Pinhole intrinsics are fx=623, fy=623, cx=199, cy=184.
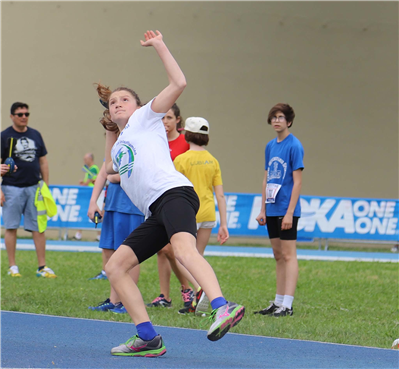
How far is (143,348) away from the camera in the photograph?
13.7 feet

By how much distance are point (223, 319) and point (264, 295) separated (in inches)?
169

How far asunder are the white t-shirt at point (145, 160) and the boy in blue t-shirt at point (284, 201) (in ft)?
→ 8.31

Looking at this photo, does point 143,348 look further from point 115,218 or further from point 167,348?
point 115,218

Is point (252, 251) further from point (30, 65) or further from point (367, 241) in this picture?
point (30, 65)

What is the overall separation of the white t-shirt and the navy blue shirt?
503 centimetres

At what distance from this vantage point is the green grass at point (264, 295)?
551 centimetres

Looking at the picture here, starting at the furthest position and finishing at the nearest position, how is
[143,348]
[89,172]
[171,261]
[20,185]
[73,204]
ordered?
1. [89,172]
2. [73,204]
3. [20,185]
4. [171,261]
5. [143,348]

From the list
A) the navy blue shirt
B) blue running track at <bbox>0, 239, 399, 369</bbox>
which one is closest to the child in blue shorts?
blue running track at <bbox>0, 239, 399, 369</bbox>

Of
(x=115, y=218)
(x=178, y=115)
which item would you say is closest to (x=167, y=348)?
(x=115, y=218)

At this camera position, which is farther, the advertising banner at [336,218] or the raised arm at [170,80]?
the advertising banner at [336,218]

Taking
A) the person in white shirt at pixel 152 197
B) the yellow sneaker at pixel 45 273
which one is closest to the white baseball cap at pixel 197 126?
the person in white shirt at pixel 152 197

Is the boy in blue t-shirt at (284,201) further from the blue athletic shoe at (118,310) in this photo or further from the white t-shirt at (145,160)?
the white t-shirt at (145,160)

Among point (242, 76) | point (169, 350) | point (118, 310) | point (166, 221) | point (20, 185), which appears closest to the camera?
point (166, 221)

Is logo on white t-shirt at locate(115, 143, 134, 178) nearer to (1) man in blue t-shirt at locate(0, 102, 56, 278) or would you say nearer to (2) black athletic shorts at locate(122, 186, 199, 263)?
(2) black athletic shorts at locate(122, 186, 199, 263)
